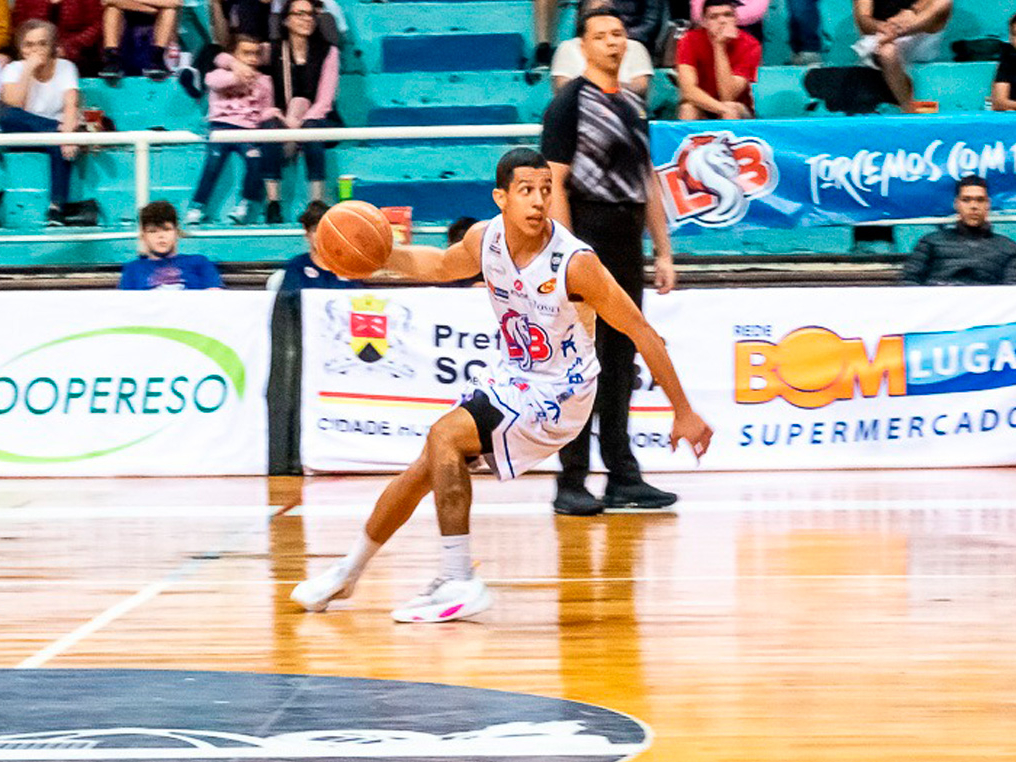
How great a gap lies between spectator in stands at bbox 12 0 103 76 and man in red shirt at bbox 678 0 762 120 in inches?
190

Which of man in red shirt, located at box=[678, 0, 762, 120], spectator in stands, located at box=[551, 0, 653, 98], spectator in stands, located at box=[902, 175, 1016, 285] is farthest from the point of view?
man in red shirt, located at box=[678, 0, 762, 120]

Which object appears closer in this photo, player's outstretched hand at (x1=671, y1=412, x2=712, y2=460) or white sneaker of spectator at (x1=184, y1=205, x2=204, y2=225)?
player's outstretched hand at (x1=671, y1=412, x2=712, y2=460)

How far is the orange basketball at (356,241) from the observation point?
6.29 m

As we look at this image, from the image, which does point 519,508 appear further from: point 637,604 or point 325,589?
point 325,589

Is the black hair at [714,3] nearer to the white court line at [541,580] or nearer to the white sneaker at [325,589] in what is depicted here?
the white court line at [541,580]

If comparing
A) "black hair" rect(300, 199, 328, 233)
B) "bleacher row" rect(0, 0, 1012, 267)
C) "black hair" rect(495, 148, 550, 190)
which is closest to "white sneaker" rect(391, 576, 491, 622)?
"black hair" rect(495, 148, 550, 190)

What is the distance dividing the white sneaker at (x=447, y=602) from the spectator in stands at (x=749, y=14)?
803 centimetres

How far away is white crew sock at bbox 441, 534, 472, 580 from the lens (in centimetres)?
609

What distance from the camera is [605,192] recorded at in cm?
835

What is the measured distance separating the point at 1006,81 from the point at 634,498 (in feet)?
18.2

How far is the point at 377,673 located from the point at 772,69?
9.16 meters

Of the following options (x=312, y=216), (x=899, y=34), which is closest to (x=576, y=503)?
(x=312, y=216)

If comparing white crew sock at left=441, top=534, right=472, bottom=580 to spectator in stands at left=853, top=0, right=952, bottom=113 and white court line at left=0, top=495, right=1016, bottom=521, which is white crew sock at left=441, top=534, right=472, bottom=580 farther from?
spectator in stands at left=853, top=0, right=952, bottom=113

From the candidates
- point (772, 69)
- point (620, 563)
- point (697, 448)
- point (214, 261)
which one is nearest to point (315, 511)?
point (620, 563)
